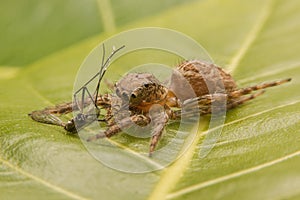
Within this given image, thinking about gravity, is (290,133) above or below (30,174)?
below

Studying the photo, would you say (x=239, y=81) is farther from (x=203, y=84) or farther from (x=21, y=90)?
(x=21, y=90)

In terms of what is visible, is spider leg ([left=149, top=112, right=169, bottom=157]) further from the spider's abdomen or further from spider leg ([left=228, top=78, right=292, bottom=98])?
spider leg ([left=228, top=78, right=292, bottom=98])

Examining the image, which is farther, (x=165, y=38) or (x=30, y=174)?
(x=165, y=38)

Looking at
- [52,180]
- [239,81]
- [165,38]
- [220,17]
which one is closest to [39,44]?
[165,38]

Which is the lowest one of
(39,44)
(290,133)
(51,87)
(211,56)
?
(290,133)

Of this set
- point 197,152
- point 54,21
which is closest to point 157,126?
point 197,152

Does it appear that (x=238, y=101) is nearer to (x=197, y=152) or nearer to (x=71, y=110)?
(x=197, y=152)

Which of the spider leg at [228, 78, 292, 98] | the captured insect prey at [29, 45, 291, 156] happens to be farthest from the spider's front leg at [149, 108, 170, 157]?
the spider leg at [228, 78, 292, 98]
